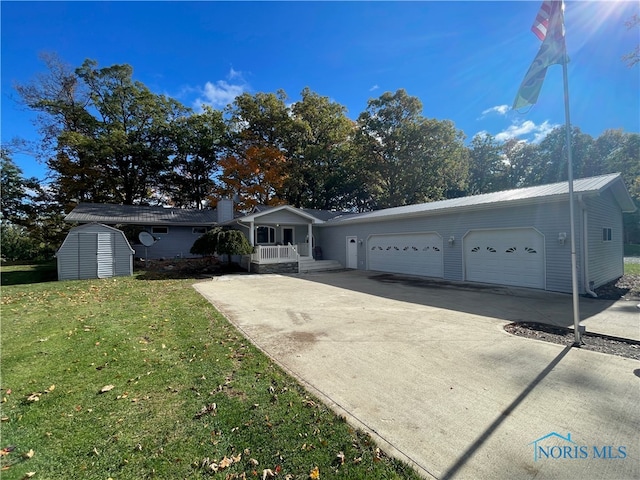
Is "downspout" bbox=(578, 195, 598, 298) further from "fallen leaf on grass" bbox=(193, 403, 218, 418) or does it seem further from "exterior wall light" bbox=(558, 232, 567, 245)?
"fallen leaf on grass" bbox=(193, 403, 218, 418)

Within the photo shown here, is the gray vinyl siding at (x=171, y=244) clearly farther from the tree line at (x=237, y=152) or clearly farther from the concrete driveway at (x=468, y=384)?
the concrete driveway at (x=468, y=384)

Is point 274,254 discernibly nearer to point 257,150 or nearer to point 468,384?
point 257,150

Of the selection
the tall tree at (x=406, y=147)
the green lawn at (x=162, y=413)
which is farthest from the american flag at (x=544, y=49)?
the tall tree at (x=406, y=147)

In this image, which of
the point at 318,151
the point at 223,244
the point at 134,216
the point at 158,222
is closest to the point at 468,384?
the point at 223,244

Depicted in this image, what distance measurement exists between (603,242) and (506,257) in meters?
3.33

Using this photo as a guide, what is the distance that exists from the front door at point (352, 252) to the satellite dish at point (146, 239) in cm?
1226

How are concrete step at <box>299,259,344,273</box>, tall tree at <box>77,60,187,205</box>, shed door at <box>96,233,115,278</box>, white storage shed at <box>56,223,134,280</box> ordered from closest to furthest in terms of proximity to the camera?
white storage shed at <box>56,223,134,280</box>
shed door at <box>96,233,115,278</box>
concrete step at <box>299,259,344,273</box>
tall tree at <box>77,60,187,205</box>

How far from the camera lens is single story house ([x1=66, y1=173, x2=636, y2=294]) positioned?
27.7ft

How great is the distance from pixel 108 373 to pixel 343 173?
25661 mm

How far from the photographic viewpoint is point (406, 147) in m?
24.4

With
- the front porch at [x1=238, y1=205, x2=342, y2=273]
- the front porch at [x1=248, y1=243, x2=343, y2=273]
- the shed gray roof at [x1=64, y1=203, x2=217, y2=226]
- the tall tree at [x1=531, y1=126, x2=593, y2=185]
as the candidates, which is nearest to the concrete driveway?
the front porch at [x1=248, y1=243, x2=343, y2=273]

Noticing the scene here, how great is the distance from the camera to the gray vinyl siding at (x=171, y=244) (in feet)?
62.0

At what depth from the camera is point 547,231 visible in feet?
28.6

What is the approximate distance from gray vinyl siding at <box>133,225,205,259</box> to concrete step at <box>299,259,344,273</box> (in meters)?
8.91
